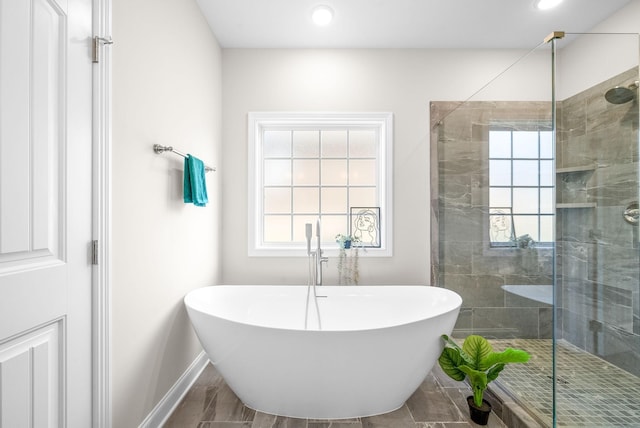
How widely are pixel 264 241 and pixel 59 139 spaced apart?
1.93 metres

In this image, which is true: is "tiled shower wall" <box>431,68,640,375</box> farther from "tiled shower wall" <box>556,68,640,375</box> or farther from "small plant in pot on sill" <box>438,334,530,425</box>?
"small plant in pot on sill" <box>438,334,530,425</box>

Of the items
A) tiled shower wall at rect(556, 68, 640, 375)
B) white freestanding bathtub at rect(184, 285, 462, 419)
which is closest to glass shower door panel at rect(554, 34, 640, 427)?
tiled shower wall at rect(556, 68, 640, 375)

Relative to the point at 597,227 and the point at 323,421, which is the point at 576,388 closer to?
the point at 597,227

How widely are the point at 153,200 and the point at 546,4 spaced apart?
282cm

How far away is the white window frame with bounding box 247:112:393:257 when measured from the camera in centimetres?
272

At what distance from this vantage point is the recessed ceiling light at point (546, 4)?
2.15 metres

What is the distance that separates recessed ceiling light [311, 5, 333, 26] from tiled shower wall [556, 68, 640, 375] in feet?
5.28

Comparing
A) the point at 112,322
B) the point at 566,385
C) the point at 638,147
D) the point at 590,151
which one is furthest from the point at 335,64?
the point at 566,385

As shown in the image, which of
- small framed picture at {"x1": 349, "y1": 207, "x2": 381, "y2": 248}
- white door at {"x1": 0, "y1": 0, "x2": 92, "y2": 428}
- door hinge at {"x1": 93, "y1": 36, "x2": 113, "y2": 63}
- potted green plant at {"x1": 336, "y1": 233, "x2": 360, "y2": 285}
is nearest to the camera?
white door at {"x1": 0, "y1": 0, "x2": 92, "y2": 428}

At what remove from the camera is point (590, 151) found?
1.75 meters

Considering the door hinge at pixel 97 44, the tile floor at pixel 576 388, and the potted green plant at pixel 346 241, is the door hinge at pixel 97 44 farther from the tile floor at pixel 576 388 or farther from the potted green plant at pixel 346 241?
the tile floor at pixel 576 388

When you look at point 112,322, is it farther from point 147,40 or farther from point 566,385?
point 566,385

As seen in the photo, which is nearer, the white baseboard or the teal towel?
the white baseboard

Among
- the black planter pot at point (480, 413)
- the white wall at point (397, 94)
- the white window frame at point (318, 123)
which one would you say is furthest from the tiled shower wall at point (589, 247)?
the white window frame at point (318, 123)
